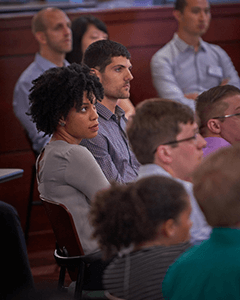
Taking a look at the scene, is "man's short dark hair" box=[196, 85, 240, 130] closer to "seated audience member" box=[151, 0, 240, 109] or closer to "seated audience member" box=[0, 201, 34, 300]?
"seated audience member" box=[0, 201, 34, 300]

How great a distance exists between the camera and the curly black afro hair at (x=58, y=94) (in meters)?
1.79

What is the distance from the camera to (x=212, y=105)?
1965 millimetres

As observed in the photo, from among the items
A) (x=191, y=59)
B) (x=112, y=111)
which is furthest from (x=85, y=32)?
(x=112, y=111)

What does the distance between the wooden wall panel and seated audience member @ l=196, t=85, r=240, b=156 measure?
191cm

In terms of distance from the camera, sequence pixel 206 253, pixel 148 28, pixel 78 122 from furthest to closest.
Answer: pixel 148 28
pixel 78 122
pixel 206 253

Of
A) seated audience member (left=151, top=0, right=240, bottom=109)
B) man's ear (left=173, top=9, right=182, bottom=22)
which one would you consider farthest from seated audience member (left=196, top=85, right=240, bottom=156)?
man's ear (left=173, top=9, right=182, bottom=22)

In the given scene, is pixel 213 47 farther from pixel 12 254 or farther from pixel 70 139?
pixel 12 254

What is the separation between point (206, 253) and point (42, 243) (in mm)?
2671

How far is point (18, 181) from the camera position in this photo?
143 inches

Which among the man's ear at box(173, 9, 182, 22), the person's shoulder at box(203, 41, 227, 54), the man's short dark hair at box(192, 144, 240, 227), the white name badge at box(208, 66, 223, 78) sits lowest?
the white name badge at box(208, 66, 223, 78)

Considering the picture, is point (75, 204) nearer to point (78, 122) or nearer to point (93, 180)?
point (93, 180)

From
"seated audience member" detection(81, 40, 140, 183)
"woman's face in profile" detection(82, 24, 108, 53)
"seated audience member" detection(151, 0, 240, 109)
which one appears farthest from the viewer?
"seated audience member" detection(151, 0, 240, 109)

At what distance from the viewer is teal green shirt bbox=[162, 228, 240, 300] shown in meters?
0.84

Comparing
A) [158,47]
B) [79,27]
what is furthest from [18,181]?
[158,47]
